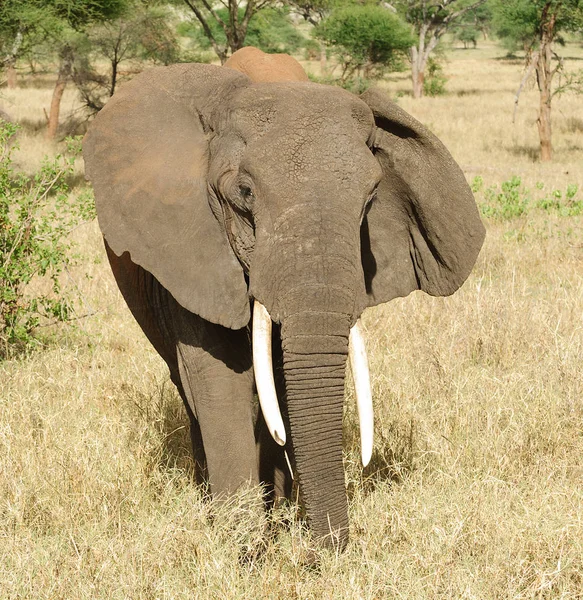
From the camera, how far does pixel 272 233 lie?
2.70 meters

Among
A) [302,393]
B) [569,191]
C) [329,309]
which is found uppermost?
[329,309]

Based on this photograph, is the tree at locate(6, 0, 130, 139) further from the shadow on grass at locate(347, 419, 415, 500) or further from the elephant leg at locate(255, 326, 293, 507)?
the elephant leg at locate(255, 326, 293, 507)

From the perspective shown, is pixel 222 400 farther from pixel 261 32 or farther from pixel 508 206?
pixel 261 32

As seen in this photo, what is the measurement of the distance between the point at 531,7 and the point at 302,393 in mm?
18556

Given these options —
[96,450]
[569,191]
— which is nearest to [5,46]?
[569,191]

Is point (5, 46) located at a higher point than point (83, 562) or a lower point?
higher

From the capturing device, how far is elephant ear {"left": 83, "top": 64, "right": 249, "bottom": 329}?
9.87 ft

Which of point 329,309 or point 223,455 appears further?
point 223,455

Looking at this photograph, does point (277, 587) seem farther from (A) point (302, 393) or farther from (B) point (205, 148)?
(B) point (205, 148)

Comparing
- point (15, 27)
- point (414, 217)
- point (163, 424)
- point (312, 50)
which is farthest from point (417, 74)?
point (414, 217)

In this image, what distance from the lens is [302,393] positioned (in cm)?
272

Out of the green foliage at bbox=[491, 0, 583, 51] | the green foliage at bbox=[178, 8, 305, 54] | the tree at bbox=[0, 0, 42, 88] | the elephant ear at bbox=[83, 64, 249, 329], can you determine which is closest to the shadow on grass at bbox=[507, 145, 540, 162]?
the green foliage at bbox=[491, 0, 583, 51]

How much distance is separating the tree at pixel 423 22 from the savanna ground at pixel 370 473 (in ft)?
85.1

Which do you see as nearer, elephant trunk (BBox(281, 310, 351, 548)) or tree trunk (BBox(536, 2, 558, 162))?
elephant trunk (BBox(281, 310, 351, 548))
